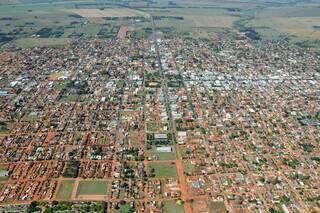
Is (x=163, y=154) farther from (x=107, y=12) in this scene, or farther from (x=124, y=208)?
(x=107, y=12)

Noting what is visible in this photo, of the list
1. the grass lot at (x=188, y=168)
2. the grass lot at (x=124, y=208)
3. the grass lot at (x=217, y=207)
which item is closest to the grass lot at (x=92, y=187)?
the grass lot at (x=124, y=208)

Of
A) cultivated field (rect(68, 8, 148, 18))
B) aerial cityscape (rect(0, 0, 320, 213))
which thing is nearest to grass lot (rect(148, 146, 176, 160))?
aerial cityscape (rect(0, 0, 320, 213))

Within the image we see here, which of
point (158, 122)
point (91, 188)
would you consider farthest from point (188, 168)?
point (91, 188)

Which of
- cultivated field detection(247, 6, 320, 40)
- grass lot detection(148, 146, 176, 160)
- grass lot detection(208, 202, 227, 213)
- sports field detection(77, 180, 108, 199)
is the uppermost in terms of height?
cultivated field detection(247, 6, 320, 40)

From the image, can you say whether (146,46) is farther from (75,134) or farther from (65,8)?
(65,8)

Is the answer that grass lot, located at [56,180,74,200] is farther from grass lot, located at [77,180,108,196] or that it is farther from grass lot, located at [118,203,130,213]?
grass lot, located at [118,203,130,213]

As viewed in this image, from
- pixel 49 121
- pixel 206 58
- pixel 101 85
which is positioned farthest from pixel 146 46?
pixel 49 121
